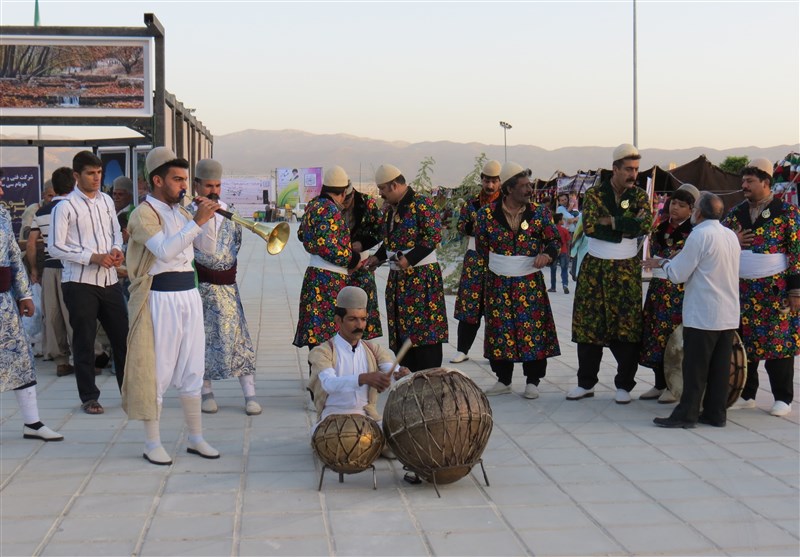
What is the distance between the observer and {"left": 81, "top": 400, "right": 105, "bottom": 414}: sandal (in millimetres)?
6918

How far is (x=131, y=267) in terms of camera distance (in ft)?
18.3

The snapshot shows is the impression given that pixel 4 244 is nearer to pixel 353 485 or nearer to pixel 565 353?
pixel 353 485

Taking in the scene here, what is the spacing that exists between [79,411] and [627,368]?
14.7ft

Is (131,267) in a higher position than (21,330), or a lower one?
higher

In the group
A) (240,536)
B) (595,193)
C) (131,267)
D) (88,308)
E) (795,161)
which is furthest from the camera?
(795,161)

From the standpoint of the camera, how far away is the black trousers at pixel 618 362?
7.36 metres

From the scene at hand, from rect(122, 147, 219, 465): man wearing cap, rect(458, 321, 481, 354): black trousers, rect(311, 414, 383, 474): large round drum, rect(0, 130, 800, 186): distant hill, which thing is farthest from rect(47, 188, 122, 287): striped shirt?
rect(0, 130, 800, 186): distant hill

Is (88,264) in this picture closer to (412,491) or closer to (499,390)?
(412,491)

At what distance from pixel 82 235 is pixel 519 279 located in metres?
3.54

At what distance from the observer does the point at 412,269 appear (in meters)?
7.23

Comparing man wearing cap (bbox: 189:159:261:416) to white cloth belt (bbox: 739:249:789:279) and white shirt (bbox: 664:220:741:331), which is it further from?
white cloth belt (bbox: 739:249:789:279)

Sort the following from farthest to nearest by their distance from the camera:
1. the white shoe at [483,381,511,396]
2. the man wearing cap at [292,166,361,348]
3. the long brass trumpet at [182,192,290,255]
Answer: the white shoe at [483,381,511,396] < the man wearing cap at [292,166,361,348] < the long brass trumpet at [182,192,290,255]

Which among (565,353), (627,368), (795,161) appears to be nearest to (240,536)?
(627,368)

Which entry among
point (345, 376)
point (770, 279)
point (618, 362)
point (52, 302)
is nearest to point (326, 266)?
point (345, 376)
